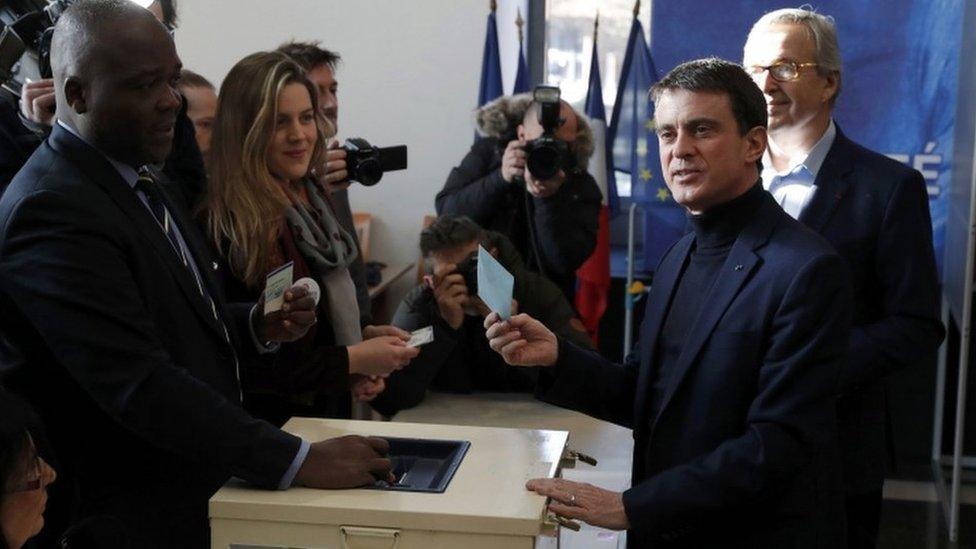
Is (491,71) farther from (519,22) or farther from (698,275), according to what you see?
(698,275)

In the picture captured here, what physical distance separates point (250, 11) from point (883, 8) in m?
2.84

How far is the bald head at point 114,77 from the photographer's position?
182 centimetres

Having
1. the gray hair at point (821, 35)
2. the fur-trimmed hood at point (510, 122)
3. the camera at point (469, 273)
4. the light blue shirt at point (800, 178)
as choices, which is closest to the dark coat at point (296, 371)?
the camera at point (469, 273)

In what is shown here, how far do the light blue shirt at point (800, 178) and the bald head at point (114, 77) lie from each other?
1322 millimetres

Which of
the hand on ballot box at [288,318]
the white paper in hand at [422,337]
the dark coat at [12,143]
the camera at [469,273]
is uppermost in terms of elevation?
the dark coat at [12,143]

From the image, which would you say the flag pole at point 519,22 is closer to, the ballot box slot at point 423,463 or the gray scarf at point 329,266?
the gray scarf at point 329,266

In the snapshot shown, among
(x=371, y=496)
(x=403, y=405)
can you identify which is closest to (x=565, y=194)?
(x=403, y=405)

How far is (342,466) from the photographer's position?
1762mm

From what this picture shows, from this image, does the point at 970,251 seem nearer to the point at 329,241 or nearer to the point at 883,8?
the point at 883,8

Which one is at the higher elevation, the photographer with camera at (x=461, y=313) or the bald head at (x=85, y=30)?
the bald head at (x=85, y=30)

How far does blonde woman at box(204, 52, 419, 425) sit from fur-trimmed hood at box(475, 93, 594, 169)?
139 centimetres

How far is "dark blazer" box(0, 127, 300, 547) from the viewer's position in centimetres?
170

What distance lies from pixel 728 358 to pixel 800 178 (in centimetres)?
89

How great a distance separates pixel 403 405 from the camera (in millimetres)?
3340
